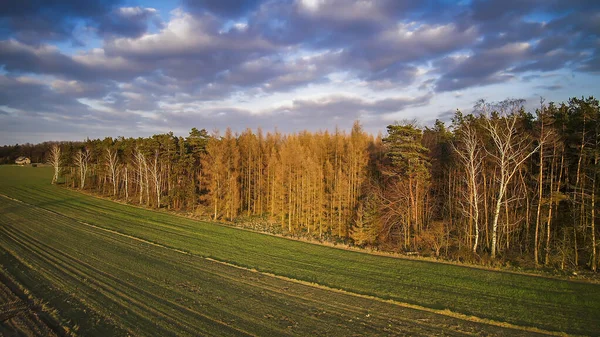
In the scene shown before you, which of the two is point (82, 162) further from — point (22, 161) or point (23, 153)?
point (23, 153)

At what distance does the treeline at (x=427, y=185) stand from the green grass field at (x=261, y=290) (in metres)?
5.46

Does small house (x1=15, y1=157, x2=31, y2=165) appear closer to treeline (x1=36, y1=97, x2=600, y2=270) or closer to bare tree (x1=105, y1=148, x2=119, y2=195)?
bare tree (x1=105, y1=148, x2=119, y2=195)

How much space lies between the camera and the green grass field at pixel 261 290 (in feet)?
47.5

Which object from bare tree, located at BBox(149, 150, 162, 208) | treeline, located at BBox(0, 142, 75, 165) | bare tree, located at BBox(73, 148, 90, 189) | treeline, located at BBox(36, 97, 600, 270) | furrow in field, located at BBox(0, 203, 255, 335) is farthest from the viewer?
treeline, located at BBox(0, 142, 75, 165)

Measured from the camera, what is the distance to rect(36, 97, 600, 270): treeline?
2528cm

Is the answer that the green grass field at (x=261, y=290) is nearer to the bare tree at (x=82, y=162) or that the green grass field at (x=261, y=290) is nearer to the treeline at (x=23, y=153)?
the bare tree at (x=82, y=162)

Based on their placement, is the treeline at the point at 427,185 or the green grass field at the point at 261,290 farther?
the treeline at the point at 427,185

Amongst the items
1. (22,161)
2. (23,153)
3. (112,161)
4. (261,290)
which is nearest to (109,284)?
(261,290)

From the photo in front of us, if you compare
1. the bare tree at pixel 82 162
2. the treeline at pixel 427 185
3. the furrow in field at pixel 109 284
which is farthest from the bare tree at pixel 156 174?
the furrow in field at pixel 109 284

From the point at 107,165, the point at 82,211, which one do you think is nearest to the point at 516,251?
the point at 82,211

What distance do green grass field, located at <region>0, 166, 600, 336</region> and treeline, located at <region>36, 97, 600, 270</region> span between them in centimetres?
546

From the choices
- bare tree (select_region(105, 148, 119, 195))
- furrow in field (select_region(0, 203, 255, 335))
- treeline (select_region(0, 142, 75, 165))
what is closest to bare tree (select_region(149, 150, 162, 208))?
bare tree (select_region(105, 148, 119, 195))

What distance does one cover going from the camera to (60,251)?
25312mm

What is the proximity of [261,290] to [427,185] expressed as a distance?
2209 centimetres
